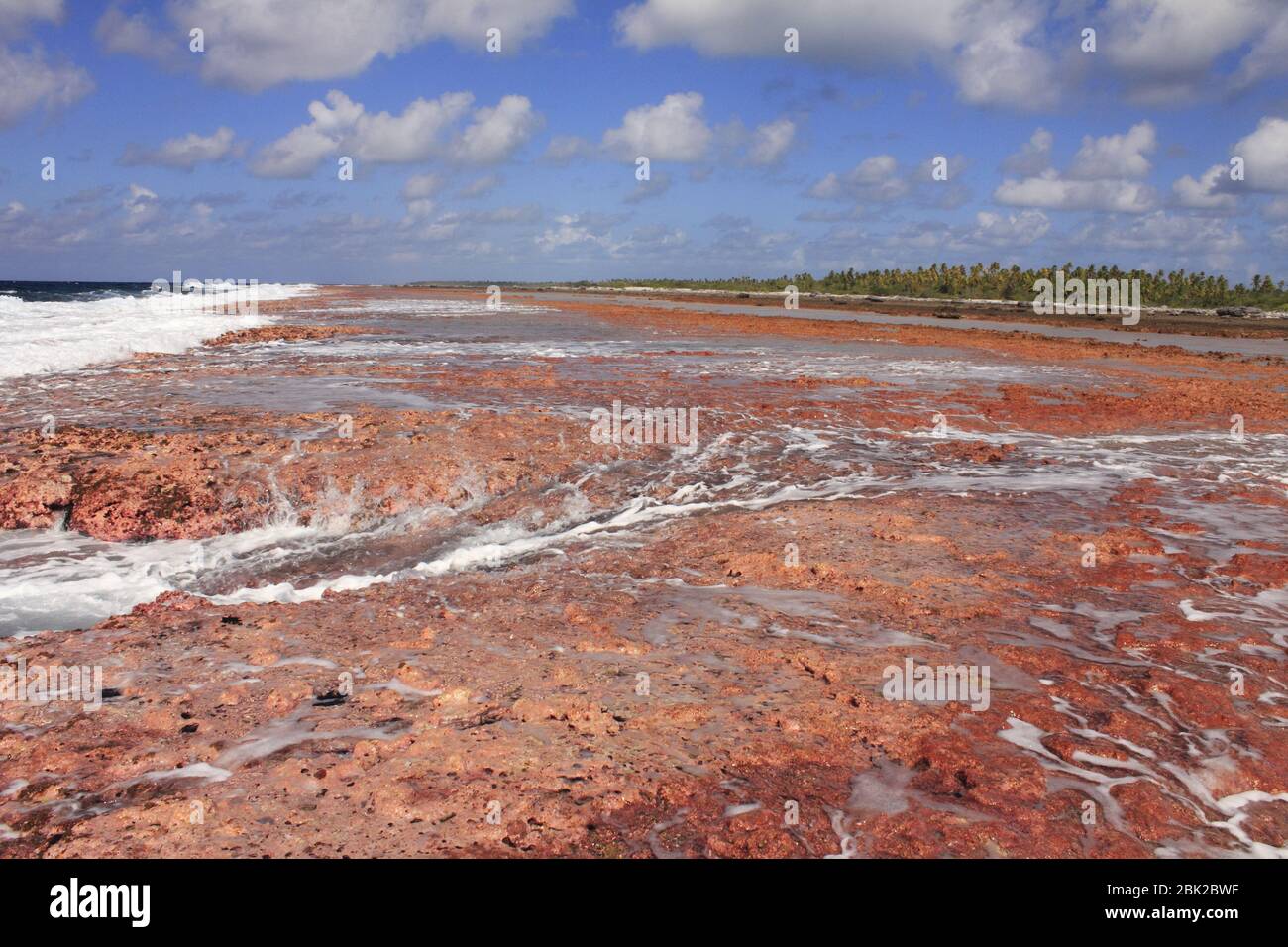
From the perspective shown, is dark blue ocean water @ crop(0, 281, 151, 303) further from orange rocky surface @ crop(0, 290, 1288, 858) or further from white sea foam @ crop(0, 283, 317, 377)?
orange rocky surface @ crop(0, 290, 1288, 858)

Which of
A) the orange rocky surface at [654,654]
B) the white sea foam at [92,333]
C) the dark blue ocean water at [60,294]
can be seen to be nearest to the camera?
the orange rocky surface at [654,654]

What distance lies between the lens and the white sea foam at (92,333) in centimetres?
1923

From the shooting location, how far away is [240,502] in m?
9.38

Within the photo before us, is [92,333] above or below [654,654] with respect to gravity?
above

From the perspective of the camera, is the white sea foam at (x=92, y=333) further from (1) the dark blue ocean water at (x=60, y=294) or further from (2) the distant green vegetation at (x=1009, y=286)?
(2) the distant green vegetation at (x=1009, y=286)

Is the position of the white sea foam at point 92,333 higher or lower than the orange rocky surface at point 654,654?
higher

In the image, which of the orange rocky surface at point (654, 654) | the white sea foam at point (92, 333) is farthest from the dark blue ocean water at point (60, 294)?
the orange rocky surface at point (654, 654)

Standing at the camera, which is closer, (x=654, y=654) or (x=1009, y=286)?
(x=654, y=654)

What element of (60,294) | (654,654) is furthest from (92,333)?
(60,294)

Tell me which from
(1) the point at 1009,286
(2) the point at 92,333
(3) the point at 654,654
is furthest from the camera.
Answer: (1) the point at 1009,286

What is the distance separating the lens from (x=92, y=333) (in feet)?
83.0

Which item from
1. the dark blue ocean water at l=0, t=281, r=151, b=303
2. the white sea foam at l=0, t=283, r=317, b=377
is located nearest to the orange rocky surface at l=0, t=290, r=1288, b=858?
the white sea foam at l=0, t=283, r=317, b=377

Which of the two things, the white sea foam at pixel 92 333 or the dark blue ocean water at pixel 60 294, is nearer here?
the white sea foam at pixel 92 333

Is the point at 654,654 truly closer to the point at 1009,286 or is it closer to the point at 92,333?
the point at 92,333
